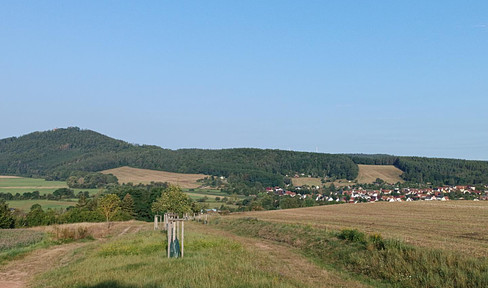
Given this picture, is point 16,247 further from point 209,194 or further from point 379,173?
point 379,173

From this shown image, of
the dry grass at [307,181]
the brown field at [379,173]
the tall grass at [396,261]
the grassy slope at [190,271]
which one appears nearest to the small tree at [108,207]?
the grassy slope at [190,271]

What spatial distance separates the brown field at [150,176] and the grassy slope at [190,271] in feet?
384

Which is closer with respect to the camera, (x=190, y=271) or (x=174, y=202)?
(x=190, y=271)

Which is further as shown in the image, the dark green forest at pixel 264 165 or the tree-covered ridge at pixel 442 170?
the dark green forest at pixel 264 165

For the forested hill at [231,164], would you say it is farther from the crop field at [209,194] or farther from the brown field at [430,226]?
the brown field at [430,226]

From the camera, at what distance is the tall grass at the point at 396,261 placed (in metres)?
12.4

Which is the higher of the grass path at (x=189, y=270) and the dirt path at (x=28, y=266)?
the grass path at (x=189, y=270)

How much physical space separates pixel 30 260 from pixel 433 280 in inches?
713

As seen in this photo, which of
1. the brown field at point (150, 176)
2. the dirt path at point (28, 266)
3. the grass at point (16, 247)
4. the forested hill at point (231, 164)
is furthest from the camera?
the forested hill at point (231, 164)

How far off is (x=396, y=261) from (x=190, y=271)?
7000mm

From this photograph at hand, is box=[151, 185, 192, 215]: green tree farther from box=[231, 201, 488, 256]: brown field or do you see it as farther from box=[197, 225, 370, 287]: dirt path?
box=[197, 225, 370, 287]: dirt path

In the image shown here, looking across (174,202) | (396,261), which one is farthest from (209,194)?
(396,261)

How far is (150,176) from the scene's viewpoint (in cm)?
15300

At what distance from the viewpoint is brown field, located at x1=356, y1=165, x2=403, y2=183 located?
5704 inches
